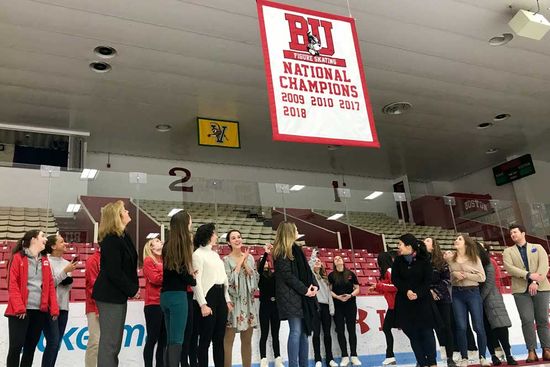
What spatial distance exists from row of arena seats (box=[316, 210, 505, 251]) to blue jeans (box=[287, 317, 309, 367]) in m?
3.71

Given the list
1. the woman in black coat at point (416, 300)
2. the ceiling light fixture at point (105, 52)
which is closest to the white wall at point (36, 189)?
the ceiling light fixture at point (105, 52)

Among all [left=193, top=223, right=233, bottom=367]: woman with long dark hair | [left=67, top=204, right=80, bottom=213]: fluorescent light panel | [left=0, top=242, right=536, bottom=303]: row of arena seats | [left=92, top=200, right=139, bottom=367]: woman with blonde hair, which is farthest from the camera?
[left=67, top=204, right=80, bottom=213]: fluorescent light panel

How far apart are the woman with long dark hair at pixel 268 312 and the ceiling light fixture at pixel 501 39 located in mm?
5561

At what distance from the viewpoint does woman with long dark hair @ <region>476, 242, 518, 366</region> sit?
19.2 feet

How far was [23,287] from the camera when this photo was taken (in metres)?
4.67

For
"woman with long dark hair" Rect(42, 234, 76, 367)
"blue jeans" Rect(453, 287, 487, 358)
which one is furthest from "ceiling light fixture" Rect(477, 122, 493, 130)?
"woman with long dark hair" Rect(42, 234, 76, 367)

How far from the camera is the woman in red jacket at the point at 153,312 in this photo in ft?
15.3

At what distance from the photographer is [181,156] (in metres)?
13.8

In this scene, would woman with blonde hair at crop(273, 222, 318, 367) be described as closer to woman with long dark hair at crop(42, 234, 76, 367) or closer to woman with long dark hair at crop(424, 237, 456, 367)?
woman with long dark hair at crop(424, 237, 456, 367)

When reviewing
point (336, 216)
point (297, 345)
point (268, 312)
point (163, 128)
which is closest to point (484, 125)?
point (336, 216)

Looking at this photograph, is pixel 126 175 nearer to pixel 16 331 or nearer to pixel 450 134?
pixel 16 331

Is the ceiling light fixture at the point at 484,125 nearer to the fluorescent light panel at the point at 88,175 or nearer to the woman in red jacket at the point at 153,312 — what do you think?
the fluorescent light panel at the point at 88,175

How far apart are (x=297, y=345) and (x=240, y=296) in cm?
93

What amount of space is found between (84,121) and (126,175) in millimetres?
3720
